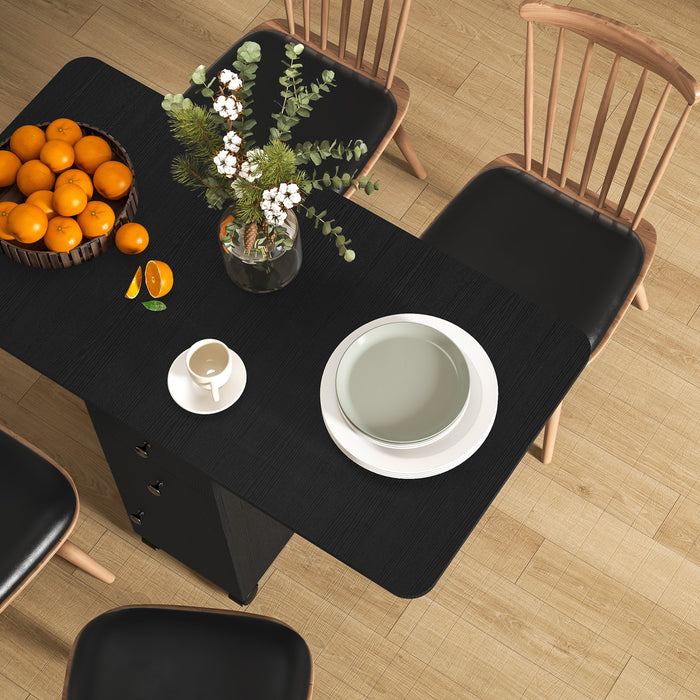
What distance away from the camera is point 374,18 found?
2738 millimetres

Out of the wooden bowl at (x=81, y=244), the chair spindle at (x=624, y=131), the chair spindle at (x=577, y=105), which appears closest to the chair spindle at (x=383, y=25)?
the chair spindle at (x=577, y=105)

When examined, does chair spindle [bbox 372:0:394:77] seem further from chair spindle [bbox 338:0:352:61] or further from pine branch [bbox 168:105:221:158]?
pine branch [bbox 168:105:221:158]

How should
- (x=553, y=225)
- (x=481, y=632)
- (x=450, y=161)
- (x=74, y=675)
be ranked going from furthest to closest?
(x=450, y=161)
(x=481, y=632)
(x=553, y=225)
(x=74, y=675)

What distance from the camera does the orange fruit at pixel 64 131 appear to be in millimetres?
1492

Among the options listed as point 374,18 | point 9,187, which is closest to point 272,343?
point 9,187

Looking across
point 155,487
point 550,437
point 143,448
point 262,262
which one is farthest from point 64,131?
point 550,437

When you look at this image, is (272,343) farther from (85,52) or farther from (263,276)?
(85,52)

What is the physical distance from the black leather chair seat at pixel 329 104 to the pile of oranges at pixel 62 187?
0.50 m

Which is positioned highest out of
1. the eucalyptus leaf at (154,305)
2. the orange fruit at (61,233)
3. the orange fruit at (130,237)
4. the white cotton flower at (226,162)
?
the white cotton flower at (226,162)

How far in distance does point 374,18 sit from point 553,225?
1165 millimetres

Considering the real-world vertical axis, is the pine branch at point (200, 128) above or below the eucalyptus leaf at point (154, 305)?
above

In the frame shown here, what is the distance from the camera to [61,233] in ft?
4.67

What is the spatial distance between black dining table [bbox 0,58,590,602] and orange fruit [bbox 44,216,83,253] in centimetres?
10

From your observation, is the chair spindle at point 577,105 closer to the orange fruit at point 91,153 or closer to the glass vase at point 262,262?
the glass vase at point 262,262
